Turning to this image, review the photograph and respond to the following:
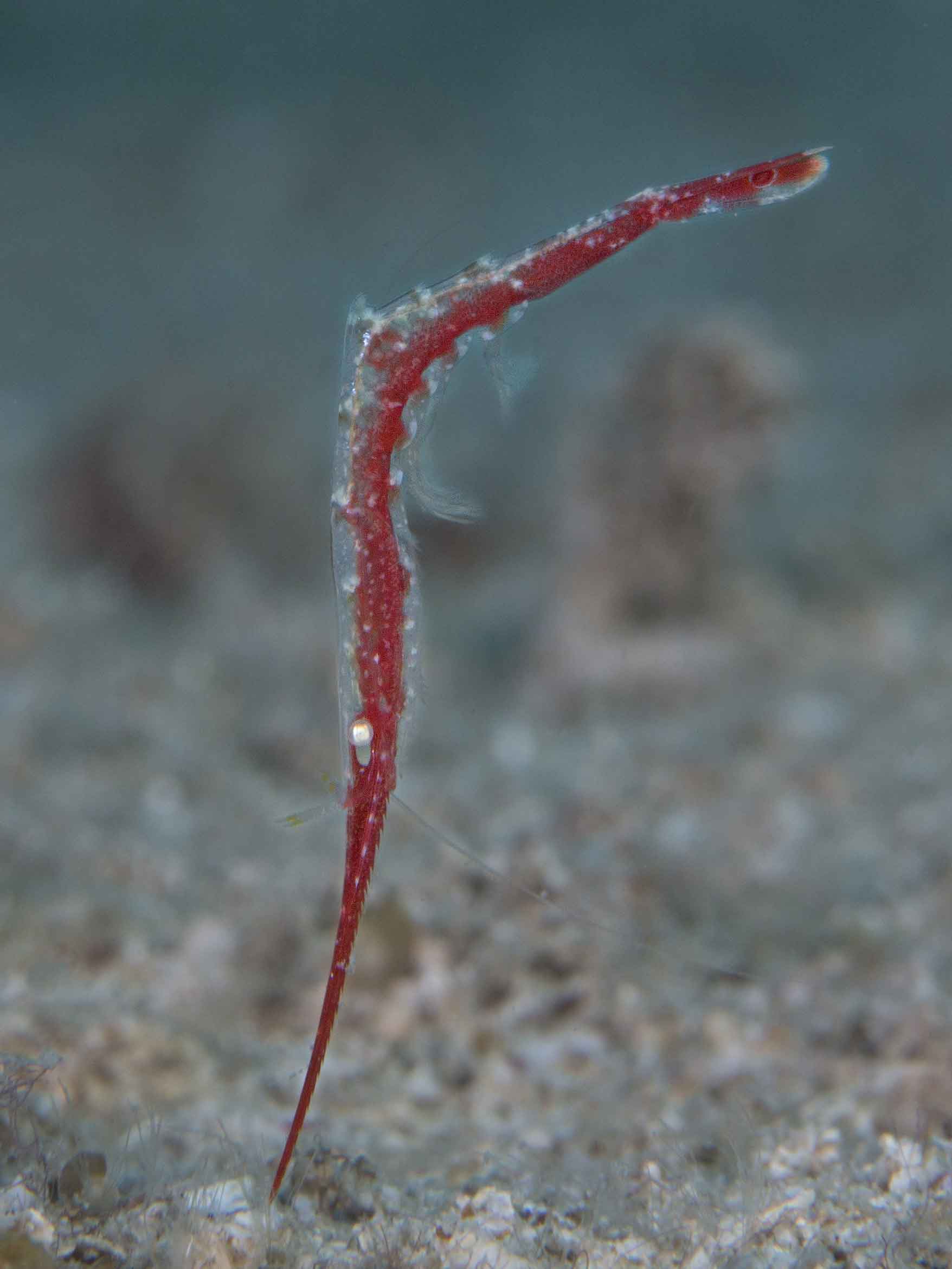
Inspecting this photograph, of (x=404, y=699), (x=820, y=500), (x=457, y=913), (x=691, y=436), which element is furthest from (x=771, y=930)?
(x=820, y=500)

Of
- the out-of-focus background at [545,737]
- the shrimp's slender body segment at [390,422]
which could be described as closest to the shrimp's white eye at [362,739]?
the shrimp's slender body segment at [390,422]

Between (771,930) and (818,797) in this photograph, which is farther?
(818,797)

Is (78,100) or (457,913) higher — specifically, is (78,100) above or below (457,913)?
above

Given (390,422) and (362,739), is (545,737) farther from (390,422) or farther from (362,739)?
(390,422)

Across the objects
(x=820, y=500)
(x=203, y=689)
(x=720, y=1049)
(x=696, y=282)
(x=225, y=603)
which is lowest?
(x=720, y=1049)

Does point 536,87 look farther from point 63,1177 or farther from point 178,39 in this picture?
point 63,1177

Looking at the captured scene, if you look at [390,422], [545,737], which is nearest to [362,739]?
[390,422]

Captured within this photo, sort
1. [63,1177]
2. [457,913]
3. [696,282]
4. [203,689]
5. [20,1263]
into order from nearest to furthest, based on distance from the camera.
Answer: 1. [20,1263]
2. [63,1177]
3. [457,913]
4. [203,689]
5. [696,282]

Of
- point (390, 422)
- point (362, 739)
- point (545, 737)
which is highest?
point (545, 737)
